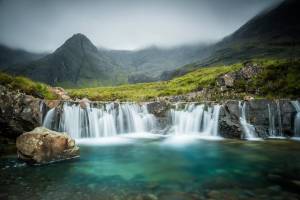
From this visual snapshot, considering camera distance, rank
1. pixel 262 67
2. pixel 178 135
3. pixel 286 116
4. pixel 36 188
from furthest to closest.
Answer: pixel 262 67 → pixel 178 135 → pixel 286 116 → pixel 36 188

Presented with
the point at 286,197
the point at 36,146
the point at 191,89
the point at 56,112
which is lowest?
the point at 286,197

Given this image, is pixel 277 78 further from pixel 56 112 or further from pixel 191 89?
pixel 56 112

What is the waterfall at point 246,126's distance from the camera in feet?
100

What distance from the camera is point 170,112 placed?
3700cm

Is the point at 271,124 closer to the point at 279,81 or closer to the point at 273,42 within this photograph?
the point at 279,81

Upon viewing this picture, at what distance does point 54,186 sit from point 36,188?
2.92 ft

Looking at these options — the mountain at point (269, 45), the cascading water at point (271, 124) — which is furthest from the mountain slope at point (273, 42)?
the cascading water at point (271, 124)

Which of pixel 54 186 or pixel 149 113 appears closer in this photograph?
pixel 54 186

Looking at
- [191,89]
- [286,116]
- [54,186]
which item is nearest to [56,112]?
[54,186]

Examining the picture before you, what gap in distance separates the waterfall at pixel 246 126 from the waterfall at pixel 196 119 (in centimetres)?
298

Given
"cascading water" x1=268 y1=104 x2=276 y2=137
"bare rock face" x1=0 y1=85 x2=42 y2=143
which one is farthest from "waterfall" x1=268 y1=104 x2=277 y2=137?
"bare rock face" x1=0 y1=85 x2=42 y2=143

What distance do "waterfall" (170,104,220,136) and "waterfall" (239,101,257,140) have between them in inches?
117

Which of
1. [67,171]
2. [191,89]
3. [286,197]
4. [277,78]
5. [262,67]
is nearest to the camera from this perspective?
[286,197]

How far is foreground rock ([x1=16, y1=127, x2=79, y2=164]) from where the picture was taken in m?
17.7
